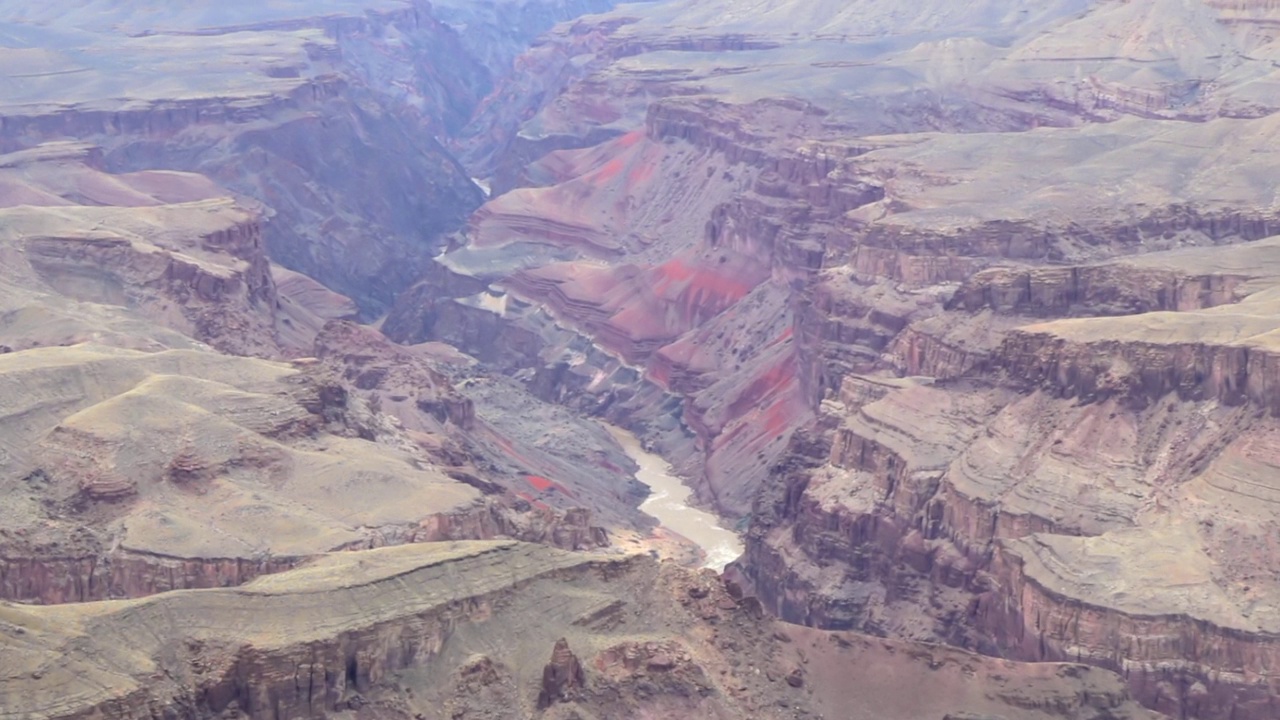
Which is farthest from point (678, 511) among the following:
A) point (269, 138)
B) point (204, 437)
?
point (269, 138)

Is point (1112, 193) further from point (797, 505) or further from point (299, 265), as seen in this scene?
point (299, 265)

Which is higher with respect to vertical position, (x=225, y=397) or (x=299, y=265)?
(x=225, y=397)

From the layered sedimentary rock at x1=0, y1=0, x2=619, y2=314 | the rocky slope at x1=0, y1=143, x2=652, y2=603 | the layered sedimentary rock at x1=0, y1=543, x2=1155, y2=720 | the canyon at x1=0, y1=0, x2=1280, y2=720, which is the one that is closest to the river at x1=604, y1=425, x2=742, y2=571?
the canyon at x1=0, y1=0, x2=1280, y2=720

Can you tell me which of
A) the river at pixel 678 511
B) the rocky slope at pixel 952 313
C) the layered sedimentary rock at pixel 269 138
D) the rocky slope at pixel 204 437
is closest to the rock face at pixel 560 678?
the rocky slope at pixel 204 437

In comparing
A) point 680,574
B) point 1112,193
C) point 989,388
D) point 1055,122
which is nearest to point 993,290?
point 989,388

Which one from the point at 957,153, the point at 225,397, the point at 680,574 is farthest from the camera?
the point at 957,153

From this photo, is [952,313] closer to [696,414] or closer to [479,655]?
[696,414]

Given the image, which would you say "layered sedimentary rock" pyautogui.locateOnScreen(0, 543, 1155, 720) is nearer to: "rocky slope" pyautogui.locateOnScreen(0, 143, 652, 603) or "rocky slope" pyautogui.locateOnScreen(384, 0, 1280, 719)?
"rocky slope" pyautogui.locateOnScreen(0, 143, 652, 603)
